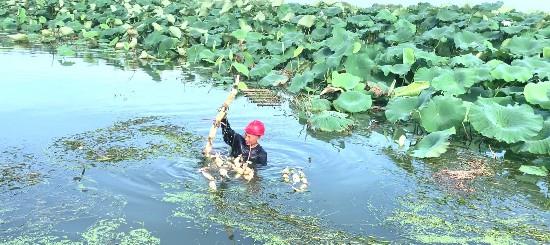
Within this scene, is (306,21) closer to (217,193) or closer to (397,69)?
(397,69)

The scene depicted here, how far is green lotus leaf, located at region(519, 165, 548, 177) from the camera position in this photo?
19.9 ft

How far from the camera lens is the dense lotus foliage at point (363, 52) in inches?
285

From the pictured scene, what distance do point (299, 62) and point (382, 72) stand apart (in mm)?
2397

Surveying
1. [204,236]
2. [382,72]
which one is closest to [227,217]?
[204,236]

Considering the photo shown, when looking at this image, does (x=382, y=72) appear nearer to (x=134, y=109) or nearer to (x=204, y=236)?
(x=134, y=109)

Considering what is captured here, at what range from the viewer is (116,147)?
6578 millimetres

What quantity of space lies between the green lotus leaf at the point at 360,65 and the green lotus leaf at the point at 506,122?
9.89ft

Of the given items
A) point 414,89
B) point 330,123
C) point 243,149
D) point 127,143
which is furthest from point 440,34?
point 127,143

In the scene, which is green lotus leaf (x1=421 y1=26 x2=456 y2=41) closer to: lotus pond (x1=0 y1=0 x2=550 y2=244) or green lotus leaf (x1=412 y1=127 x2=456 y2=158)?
lotus pond (x1=0 y1=0 x2=550 y2=244)

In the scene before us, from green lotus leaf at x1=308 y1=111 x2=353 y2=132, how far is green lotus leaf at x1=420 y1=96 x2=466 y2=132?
3.34 feet

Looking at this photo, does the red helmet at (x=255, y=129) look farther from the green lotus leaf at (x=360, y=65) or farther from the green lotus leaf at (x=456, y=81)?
the green lotus leaf at (x=360, y=65)

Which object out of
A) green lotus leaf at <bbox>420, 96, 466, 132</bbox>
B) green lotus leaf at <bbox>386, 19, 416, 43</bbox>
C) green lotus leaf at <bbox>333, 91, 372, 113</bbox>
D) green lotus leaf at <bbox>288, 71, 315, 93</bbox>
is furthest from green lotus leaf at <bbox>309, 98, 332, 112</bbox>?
green lotus leaf at <bbox>386, 19, 416, 43</bbox>

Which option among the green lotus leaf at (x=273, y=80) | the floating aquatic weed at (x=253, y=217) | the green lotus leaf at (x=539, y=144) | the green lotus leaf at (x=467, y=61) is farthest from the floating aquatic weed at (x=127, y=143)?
the green lotus leaf at (x=467, y=61)

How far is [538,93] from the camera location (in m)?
7.29
